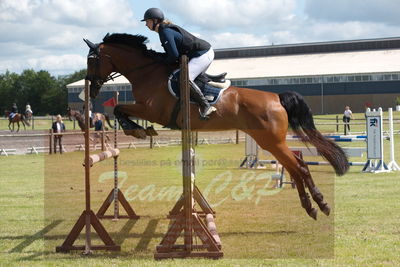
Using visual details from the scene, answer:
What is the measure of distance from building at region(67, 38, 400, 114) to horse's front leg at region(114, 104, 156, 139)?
44.1m

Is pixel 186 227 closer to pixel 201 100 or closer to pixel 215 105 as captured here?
pixel 201 100

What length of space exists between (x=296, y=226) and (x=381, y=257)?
186 cm

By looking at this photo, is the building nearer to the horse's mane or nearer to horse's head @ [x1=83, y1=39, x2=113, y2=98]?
the horse's mane

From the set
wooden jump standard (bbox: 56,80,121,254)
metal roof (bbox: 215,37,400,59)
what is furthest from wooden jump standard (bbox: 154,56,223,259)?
metal roof (bbox: 215,37,400,59)

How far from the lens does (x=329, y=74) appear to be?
2160 inches

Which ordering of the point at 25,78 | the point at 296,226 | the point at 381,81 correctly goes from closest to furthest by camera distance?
the point at 296,226, the point at 381,81, the point at 25,78

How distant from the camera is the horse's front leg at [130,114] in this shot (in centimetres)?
662

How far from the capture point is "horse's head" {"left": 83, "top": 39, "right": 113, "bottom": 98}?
6.95 metres

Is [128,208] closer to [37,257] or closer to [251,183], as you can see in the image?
[37,257]

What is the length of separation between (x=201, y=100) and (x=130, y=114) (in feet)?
2.79

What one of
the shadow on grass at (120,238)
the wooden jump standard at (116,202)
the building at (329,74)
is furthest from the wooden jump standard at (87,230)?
the building at (329,74)

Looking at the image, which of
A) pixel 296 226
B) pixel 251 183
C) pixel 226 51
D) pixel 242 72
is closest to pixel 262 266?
pixel 296 226

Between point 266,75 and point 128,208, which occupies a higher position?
point 266,75

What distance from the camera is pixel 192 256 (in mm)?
5645
